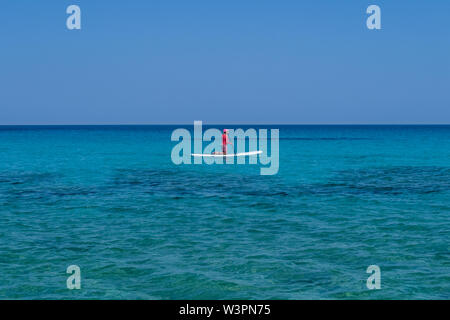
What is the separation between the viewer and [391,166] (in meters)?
44.6

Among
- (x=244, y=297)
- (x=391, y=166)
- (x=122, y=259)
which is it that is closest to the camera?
(x=244, y=297)

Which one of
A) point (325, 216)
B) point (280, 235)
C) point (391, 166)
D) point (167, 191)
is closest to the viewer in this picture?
point (280, 235)

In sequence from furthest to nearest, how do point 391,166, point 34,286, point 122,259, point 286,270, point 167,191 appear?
point 391,166, point 167,191, point 122,259, point 286,270, point 34,286

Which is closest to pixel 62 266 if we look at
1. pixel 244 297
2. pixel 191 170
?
pixel 244 297

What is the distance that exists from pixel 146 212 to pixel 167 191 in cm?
681

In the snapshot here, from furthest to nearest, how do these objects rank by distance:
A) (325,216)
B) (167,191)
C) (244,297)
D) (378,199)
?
1. (167,191)
2. (378,199)
3. (325,216)
4. (244,297)

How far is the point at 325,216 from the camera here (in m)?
20.7

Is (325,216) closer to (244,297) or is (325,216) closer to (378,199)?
(378,199)

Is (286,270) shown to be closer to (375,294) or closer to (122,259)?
(375,294)

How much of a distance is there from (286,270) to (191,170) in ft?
95.1
